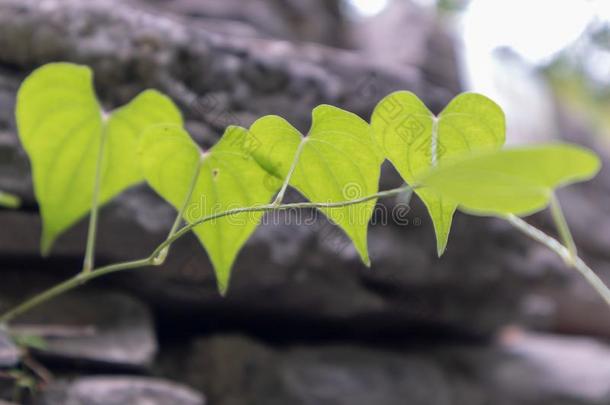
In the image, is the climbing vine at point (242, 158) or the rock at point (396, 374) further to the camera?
the rock at point (396, 374)

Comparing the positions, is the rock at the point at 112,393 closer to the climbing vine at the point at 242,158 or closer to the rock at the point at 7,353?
the rock at the point at 7,353

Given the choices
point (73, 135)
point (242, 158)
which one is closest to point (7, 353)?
point (73, 135)

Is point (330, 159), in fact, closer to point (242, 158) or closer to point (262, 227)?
point (242, 158)

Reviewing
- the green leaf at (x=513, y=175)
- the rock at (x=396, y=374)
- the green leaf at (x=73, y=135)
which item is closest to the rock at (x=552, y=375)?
the rock at (x=396, y=374)

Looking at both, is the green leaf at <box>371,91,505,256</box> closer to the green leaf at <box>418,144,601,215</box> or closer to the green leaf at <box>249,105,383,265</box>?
the green leaf at <box>249,105,383,265</box>

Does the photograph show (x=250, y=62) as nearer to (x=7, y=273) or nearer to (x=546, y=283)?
(x=7, y=273)

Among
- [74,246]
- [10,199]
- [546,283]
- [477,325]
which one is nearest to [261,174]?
[10,199]
